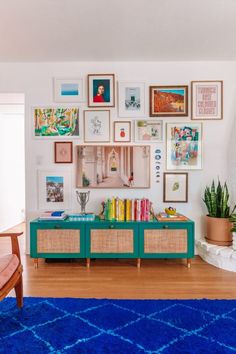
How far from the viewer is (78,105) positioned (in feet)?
11.4

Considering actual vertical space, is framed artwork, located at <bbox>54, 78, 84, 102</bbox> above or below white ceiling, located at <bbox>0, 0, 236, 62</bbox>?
below

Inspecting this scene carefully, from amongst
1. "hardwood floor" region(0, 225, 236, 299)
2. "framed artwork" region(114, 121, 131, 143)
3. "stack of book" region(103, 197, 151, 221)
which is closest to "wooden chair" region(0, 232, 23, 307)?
"hardwood floor" region(0, 225, 236, 299)

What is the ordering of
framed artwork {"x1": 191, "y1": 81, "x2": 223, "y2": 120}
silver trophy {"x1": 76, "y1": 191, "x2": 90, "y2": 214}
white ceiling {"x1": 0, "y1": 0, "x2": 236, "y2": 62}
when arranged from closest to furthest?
white ceiling {"x1": 0, "y1": 0, "x2": 236, "y2": 62}
silver trophy {"x1": 76, "y1": 191, "x2": 90, "y2": 214}
framed artwork {"x1": 191, "y1": 81, "x2": 223, "y2": 120}

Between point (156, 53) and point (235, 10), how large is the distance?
106 centimetres

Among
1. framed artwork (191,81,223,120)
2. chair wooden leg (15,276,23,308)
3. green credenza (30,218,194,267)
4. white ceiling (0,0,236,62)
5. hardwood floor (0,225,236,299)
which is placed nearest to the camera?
chair wooden leg (15,276,23,308)

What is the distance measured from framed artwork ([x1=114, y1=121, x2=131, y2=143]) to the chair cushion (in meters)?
2.00

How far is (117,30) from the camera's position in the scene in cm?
269

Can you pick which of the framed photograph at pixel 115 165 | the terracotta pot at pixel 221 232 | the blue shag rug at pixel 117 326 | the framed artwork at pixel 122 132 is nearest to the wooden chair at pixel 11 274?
the blue shag rug at pixel 117 326

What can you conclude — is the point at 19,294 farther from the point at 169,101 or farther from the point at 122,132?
the point at 169,101

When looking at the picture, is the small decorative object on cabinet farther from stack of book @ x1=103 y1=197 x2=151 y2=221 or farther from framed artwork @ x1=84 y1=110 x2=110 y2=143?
framed artwork @ x1=84 y1=110 x2=110 y2=143

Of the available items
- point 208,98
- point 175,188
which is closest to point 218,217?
point 175,188

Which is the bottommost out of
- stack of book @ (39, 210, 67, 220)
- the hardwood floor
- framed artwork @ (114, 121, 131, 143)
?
the hardwood floor

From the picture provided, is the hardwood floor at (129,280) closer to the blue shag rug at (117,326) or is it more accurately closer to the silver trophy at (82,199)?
the blue shag rug at (117,326)

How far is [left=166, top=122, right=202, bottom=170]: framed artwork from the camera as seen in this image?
344 centimetres
